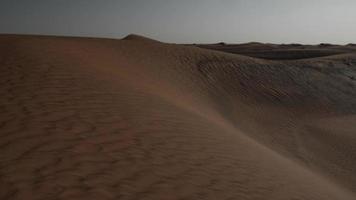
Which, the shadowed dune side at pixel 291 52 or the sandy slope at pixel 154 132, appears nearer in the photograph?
the sandy slope at pixel 154 132

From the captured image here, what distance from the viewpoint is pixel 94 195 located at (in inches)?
153

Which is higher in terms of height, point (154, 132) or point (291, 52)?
point (154, 132)

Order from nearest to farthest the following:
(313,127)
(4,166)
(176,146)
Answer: (4,166) → (176,146) → (313,127)

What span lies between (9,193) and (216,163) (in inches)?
109

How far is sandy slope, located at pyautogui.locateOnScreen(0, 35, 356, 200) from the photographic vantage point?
173 inches

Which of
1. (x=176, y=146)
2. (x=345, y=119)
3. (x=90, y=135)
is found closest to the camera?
(x=90, y=135)

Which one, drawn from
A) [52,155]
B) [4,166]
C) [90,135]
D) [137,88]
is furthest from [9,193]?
[137,88]

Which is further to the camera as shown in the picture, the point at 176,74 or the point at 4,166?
the point at 176,74

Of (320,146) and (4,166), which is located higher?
(4,166)

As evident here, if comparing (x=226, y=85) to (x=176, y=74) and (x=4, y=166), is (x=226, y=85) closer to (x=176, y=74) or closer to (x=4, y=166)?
(x=176, y=74)

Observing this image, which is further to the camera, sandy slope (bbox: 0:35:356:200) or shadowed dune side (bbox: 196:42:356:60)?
shadowed dune side (bbox: 196:42:356:60)

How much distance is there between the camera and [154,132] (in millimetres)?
6336

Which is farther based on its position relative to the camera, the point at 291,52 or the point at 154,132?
the point at 291,52

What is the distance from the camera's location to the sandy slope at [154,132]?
4.40 meters
